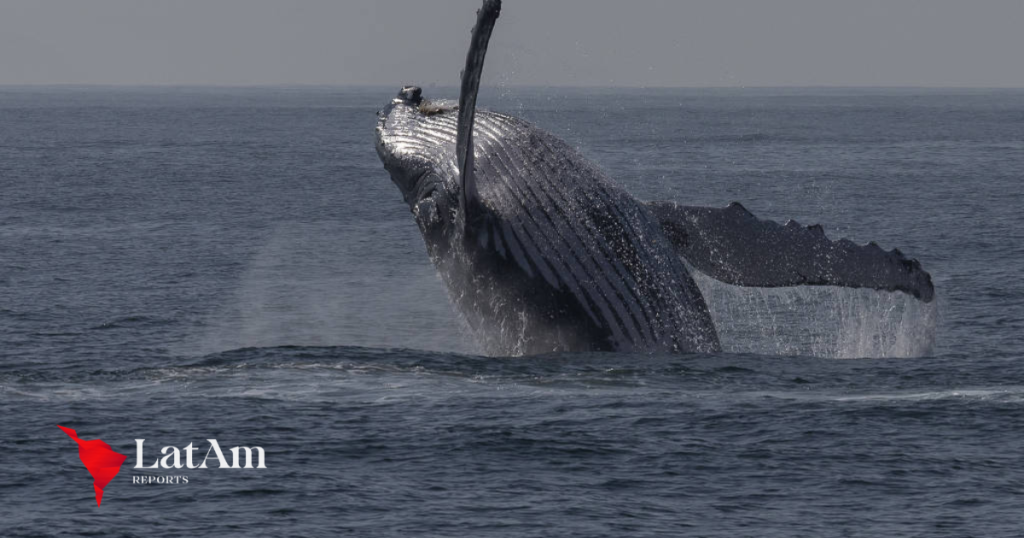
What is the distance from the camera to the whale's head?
71.8 ft

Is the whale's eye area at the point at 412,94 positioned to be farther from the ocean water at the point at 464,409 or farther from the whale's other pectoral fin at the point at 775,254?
the whale's other pectoral fin at the point at 775,254

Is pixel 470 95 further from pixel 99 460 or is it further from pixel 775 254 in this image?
pixel 99 460

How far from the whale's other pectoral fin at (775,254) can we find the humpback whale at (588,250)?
0.01 m

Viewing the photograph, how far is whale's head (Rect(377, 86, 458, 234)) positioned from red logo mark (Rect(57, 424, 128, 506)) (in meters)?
4.96

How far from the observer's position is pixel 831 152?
91.9m

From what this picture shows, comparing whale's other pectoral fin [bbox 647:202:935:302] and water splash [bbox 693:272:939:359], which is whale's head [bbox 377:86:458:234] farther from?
water splash [bbox 693:272:939:359]

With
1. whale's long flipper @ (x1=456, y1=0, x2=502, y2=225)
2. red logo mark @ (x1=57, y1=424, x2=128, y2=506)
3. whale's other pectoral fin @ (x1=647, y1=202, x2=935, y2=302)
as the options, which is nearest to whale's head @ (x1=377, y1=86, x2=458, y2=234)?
whale's long flipper @ (x1=456, y1=0, x2=502, y2=225)

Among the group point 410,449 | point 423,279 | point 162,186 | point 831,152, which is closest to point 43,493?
point 410,449

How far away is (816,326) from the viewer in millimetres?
30188

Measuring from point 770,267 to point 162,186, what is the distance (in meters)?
49.4

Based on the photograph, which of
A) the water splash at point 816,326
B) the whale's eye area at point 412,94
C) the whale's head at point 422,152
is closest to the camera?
the whale's head at point 422,152

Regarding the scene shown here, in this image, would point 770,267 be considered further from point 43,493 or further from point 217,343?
point 217,343

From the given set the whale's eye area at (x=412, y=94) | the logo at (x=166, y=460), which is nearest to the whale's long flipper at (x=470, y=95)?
the whale's eye area at (x=412, y=94)

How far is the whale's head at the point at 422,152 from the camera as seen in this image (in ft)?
71.8
